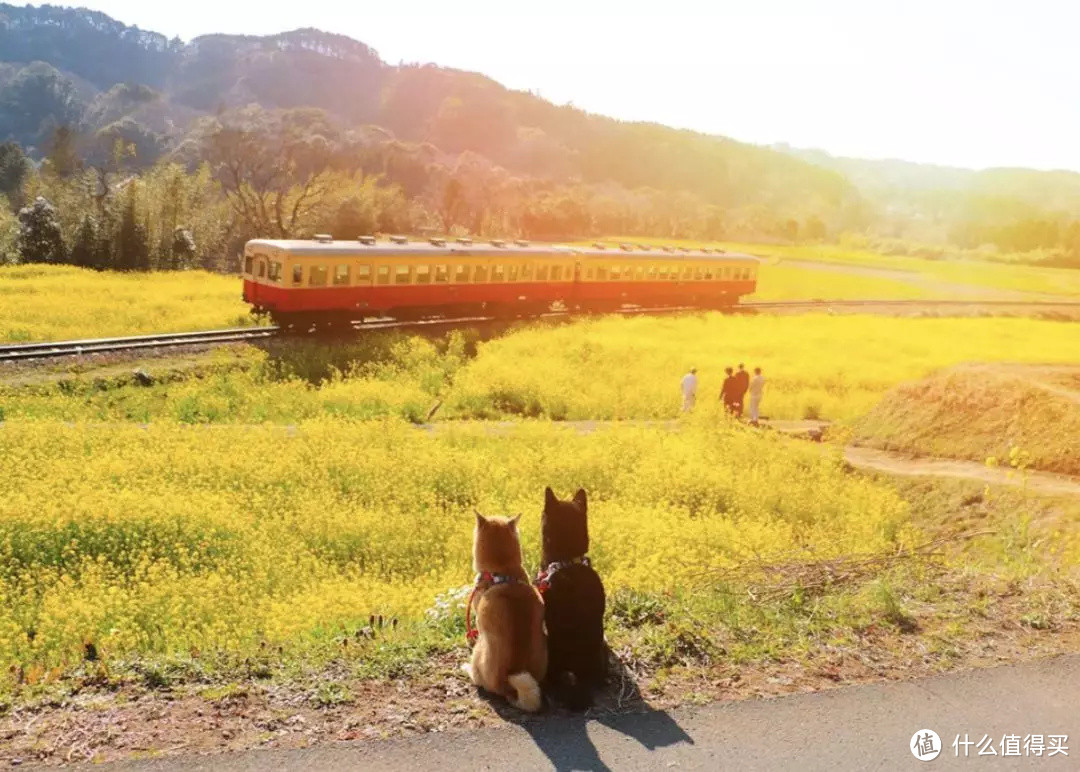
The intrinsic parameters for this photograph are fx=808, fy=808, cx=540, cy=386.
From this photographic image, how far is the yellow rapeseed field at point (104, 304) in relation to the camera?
80.2 feet

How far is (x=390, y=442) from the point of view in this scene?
1477cm

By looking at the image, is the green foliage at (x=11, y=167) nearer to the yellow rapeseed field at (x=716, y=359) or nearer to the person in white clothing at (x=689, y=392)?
the yellow rapeseed field at (x=716, y=359)

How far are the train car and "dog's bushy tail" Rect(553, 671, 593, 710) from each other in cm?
1951

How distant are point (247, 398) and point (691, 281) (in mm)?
22258

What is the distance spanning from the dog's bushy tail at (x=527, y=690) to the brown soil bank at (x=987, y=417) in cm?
1127

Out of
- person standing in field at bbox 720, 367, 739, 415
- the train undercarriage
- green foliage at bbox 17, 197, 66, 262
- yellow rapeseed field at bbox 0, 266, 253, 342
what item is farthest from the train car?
green foliage at bbox 17, 197, 66, 262

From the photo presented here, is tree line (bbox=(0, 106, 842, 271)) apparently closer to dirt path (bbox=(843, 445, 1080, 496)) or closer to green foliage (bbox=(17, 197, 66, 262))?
green foliage (bbox=(17, 197, 66, 262))

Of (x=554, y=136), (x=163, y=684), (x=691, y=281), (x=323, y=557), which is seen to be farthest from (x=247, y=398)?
(x=554, y=136)

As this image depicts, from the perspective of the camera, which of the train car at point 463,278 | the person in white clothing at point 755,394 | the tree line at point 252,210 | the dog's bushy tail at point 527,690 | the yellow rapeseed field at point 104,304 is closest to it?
the dog's bushy tail at point 527,690

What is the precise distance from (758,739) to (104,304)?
29.5 metres

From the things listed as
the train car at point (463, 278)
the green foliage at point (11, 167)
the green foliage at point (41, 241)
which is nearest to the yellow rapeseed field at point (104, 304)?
the train car at point (463, 278)

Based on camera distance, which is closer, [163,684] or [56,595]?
[163,684]

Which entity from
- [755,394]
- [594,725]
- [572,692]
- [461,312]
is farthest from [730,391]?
[594,725]

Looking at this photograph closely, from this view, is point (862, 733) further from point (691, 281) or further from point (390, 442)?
point (691, 281)
